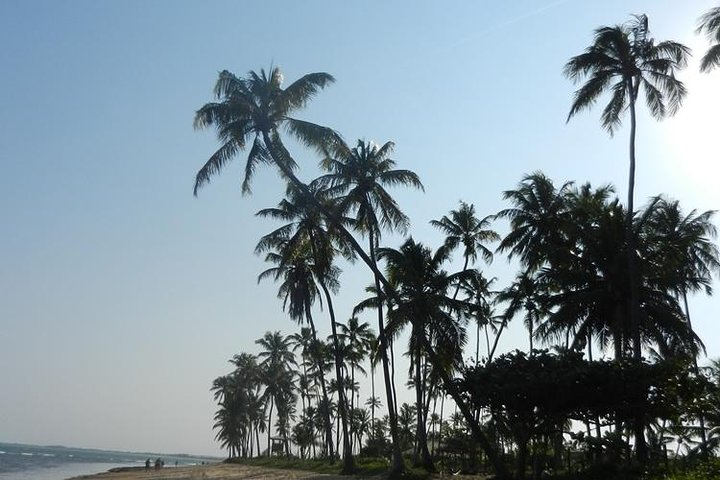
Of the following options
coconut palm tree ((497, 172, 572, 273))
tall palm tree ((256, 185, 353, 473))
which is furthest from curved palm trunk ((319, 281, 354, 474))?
coconut palm tree ((497, 172, 572, 273))

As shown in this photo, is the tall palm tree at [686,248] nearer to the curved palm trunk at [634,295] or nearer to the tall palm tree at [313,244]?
the curved palm trunk at [634,295]

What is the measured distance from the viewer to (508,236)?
38.8 m

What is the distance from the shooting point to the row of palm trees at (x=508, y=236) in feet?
102

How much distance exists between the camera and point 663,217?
130 feet

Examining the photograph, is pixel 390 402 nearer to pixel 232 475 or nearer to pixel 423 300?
pixel 423 300

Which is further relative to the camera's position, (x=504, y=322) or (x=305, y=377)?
(x=305, y=377)

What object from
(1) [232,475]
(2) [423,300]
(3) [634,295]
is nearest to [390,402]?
(2) [423,300]

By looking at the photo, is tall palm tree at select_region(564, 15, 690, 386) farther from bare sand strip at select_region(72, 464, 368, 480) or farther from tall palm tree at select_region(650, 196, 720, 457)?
bare sand strip at select_region(72, 464, 368, 480)

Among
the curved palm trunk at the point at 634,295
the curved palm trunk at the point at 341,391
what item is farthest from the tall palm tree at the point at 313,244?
the curved palm trunk at the point at 634,295

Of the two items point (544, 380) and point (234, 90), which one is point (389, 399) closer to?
point (544, 380)

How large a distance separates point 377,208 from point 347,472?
17781 millimetres

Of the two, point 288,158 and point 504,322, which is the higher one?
point 288,158

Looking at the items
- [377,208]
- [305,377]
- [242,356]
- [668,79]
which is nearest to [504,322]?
[377,208]

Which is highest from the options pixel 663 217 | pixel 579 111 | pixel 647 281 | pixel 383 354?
pixel 579 111
